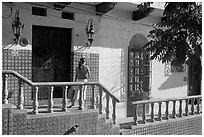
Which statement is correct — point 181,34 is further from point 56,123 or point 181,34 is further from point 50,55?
point 50,55

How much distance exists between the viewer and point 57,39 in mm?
8047

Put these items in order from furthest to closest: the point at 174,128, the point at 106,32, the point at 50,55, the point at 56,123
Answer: the point at 106,32 → the point at 50,55 → the point at 174,128 → the point at 56,123

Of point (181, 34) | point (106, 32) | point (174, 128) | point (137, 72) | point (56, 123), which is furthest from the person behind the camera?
point (137, 72)

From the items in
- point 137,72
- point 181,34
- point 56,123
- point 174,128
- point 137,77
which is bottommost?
point 174,128

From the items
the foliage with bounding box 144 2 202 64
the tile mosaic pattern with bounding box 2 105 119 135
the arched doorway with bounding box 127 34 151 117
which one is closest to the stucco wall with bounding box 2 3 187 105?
the arched doorway with bounding box 127 34 151 117

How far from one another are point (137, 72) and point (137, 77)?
18cm

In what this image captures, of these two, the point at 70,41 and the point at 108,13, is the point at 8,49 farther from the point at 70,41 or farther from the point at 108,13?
the point at 108,13

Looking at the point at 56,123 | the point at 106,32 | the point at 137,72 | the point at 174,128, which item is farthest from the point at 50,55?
the point at 174,128

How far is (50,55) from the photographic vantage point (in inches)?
315

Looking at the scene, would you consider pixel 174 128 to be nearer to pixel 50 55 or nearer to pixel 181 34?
pixel 50 55

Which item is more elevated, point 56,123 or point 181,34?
point 181,34

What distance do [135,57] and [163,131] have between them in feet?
9.40

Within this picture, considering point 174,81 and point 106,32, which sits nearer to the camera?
point 106,32

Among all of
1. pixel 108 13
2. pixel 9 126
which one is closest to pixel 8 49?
pixel 9 126
